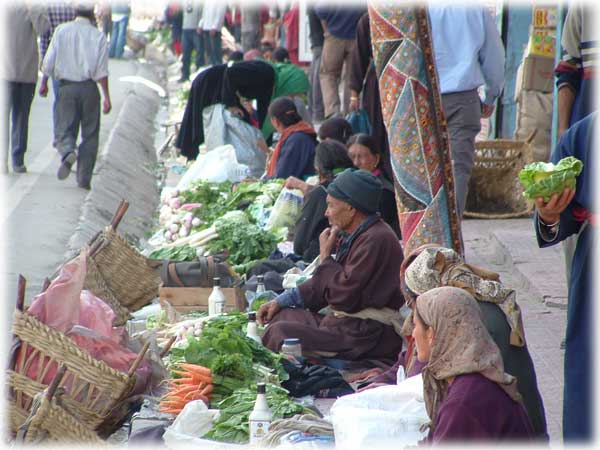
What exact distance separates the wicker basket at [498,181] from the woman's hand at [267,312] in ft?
11.6

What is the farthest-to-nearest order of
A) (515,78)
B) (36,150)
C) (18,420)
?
(36,150) < (515,78) < (18,420)

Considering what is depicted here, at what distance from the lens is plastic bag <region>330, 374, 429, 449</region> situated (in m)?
3.89

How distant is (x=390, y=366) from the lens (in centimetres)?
552

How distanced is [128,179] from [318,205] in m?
6.84

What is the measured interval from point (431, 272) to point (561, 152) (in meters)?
0.66

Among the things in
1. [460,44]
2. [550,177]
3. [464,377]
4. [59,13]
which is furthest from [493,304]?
[59,13]

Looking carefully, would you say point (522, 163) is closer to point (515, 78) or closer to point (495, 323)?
point (515, 78)

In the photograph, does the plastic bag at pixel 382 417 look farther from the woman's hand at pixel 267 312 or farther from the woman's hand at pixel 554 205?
the woman's hand at pixel 267 312

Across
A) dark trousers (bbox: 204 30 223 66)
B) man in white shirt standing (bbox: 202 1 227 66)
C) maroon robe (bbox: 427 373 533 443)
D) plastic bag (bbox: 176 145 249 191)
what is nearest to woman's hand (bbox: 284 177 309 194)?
plastic bag (bbox: 176 145 249 191)

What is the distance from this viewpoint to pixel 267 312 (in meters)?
5.83

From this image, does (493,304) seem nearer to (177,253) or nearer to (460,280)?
(460,280)

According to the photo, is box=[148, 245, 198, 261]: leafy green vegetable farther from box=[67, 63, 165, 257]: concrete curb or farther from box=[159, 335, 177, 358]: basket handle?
box=[159, 335, 177, 358]: basket handle

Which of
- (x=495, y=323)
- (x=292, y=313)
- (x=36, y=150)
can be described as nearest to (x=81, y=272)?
(x=292, y=313)

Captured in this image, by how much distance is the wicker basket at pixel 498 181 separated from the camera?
8.93m
